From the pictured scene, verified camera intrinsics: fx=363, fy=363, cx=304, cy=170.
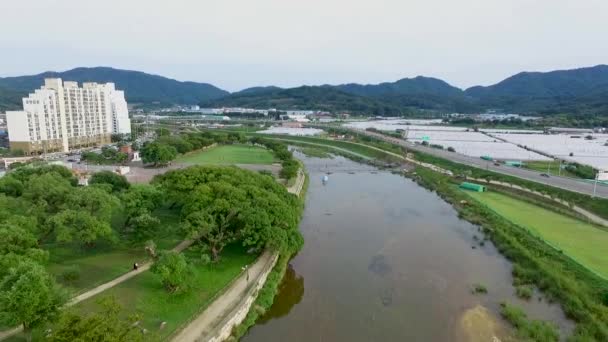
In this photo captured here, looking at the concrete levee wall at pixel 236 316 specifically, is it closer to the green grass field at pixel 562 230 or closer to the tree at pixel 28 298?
the tree at pixel 28 298

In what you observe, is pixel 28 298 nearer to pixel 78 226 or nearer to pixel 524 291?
pixel 78 226

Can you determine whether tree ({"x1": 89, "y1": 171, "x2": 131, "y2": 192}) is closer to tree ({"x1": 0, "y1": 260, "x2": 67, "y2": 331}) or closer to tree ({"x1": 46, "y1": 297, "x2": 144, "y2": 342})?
tree ({"x1": 0, "y1": 260, "x2": 67, "y2": 331})

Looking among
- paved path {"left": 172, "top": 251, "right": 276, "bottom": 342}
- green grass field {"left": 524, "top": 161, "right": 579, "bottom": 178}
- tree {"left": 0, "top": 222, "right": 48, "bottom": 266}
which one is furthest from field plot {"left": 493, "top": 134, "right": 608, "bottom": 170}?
tree {"left": 0, "top": 222, "right": 48, "bottom": 266}

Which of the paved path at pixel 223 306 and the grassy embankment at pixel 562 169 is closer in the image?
the paved path at pixel 223 306

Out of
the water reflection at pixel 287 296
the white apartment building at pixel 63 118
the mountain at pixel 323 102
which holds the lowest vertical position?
the water reflection at pixel 287 296

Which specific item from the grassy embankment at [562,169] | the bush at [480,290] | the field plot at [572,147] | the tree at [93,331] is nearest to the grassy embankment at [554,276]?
the bush at [480,290]

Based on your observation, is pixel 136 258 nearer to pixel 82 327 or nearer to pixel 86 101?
pixel 82 327
